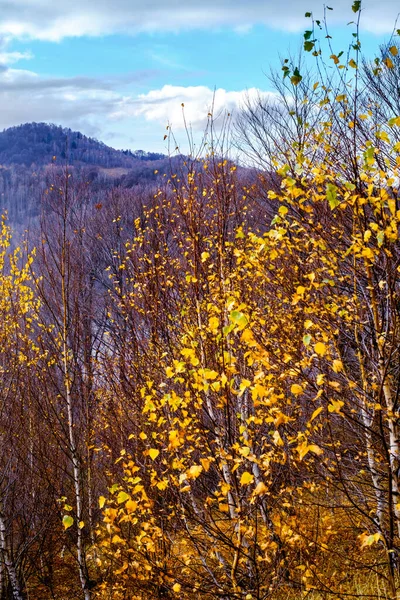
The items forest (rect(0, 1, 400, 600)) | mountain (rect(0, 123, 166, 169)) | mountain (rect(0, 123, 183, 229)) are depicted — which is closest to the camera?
forest (rect(0, 1, 400, 600))

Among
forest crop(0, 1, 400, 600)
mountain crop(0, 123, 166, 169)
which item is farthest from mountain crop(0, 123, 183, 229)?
forest crop(0, 1, 400, 600)

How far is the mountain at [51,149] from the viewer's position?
11856cm

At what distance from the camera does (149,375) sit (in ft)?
26.1

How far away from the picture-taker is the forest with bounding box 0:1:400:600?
13.6ft

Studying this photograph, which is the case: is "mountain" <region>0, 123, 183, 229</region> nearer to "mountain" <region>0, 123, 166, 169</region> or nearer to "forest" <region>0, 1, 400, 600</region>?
"mountain" <region>0, 123, 166, 169</region>

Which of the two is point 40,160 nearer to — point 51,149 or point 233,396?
point 51,149

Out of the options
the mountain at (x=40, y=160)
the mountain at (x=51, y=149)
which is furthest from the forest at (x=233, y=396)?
the mountain at (x=51, y=149)

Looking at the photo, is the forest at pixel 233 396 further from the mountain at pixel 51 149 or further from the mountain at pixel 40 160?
the mountain at pixel 51 149

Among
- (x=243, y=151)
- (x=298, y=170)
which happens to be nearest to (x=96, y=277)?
(x=243, y=151)

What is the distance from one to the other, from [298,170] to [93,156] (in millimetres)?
127997

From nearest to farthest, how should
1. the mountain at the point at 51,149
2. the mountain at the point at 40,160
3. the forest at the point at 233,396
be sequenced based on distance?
the forest at the point at 233,396, the mountain at the point at 40,160, the mountain at the point at 51,149

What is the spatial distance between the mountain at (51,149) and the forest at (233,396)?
344 ft

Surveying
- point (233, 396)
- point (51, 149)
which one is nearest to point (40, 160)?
point (51, 149)

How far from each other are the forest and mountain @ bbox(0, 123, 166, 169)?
4129 inches
